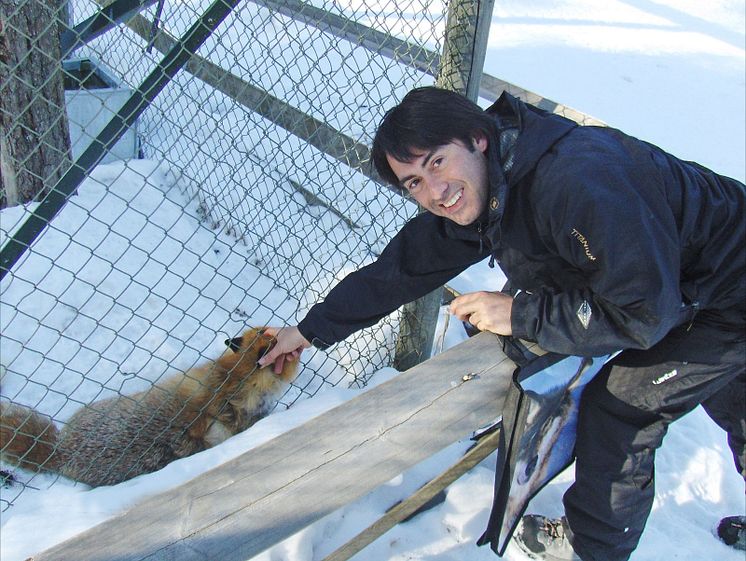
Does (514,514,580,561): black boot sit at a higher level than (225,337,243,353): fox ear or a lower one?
lower

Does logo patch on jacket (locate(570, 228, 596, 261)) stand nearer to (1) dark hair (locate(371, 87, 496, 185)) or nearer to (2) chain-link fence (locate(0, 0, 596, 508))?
(1) dark hair (locate(371, 87, 496, 185))

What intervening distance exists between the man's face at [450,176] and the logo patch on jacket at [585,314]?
0.41 meters

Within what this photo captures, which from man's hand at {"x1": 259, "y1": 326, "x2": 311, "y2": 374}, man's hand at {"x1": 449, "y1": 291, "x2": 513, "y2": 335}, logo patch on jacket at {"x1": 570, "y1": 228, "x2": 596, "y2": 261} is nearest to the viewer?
logo patch on jacket at {"x1": 570, "y1": 228, "x2": 596, "y2": 261}

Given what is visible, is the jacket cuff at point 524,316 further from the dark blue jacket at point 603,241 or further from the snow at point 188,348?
the snow at point 188,348

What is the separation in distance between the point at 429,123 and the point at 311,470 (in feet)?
3.35

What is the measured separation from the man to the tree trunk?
2958 mm

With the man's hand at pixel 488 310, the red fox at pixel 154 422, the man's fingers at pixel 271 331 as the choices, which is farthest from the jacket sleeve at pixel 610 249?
the red fox at pixel 154 422

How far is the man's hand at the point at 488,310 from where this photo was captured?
1890 mm

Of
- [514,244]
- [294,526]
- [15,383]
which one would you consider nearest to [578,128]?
[514,244]

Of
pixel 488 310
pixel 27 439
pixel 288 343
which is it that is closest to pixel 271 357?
pixel 288 343

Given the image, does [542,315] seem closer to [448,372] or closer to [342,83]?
[448,372]

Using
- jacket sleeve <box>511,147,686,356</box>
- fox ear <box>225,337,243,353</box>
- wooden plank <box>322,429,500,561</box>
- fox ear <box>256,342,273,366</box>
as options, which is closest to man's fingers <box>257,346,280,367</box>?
fox ear <box>225,337,243,353</box>

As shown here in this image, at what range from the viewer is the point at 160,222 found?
4.66 meters

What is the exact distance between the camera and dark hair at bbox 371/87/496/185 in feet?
5.46
